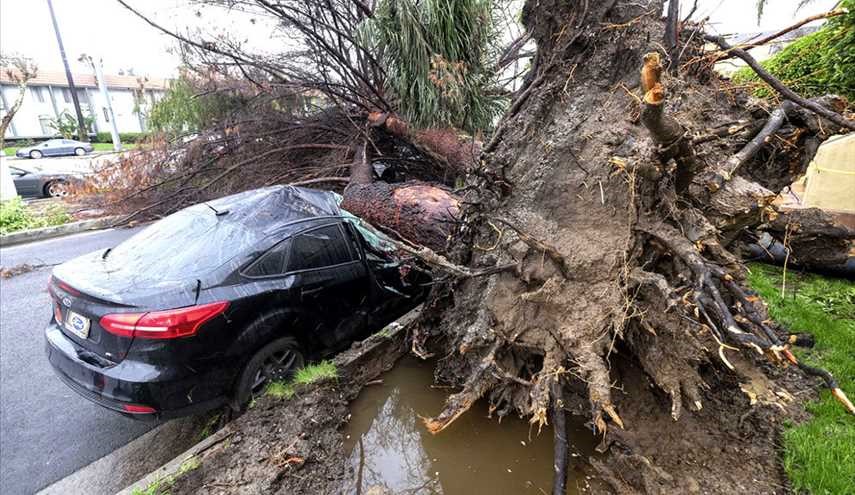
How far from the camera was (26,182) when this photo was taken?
11.4 meters

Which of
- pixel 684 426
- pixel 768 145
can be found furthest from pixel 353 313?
pixel 768 145

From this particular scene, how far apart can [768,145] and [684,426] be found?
214 centimetres

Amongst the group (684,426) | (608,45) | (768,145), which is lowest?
(684,426)

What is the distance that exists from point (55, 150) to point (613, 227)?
98.4ft

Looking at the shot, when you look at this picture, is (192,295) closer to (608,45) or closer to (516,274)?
(516,274)

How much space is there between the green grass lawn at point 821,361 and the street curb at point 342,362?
2.74 m

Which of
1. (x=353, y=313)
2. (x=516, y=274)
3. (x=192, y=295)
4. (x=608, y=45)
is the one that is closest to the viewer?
(x=192, y=295)

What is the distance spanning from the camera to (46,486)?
8.20 ft

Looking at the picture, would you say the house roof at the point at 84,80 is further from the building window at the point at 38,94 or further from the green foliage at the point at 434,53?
the green foliage at the point at 434,53

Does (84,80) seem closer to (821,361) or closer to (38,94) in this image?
(38,94)

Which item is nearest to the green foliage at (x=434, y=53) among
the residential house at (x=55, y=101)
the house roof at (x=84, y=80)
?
the residential house at (x=55, y=101)

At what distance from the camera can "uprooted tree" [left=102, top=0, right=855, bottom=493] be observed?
2141 mm

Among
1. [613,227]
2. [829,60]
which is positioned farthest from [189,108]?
[829,60]

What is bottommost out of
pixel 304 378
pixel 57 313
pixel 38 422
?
pixel 38 422
